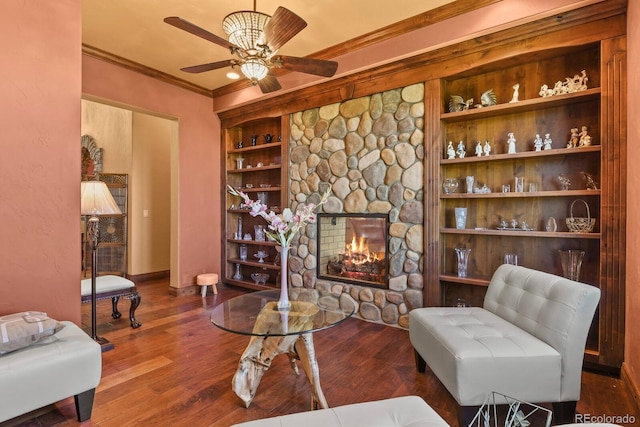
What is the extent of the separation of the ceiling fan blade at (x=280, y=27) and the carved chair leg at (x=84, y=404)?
2349 mm

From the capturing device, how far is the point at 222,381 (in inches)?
91.7

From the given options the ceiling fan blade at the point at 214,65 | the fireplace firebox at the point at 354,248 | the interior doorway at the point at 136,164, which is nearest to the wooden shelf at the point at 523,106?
the fireplace firebox at the point at 354,248

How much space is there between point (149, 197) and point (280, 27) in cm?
473

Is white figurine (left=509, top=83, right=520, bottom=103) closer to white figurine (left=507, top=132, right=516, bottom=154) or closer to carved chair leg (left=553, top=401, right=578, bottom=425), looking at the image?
white figurine (left=507, top=132, right=516, bottom=154)

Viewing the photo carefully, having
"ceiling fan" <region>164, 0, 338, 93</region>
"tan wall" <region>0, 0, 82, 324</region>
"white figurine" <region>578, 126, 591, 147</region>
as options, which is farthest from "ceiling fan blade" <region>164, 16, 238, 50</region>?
"white figurine" <region>578, 126, 591, 147</region>

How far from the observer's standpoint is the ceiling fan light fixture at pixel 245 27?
2193mm

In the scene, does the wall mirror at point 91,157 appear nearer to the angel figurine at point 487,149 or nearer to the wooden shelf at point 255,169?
the wooden shelf at point 255,169

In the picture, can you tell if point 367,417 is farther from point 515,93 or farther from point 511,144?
point 515,93

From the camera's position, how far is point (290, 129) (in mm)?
4305

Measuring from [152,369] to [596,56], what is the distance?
422 cm

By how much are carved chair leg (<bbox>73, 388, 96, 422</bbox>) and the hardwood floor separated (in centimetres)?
5

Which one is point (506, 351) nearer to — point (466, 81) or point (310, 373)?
point (310, 373)

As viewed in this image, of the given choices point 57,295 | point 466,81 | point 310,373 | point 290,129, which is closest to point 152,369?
point 57,295

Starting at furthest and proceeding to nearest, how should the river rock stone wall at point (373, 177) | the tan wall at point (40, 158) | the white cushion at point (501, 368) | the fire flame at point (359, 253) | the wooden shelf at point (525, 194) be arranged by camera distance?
the fire flame at point (359, 253), the river rock stone wall at point (373, 177), the wooden shelf at point (525, 194), the tan wall at point (40, 158), the white cushion at point (501, 368)
